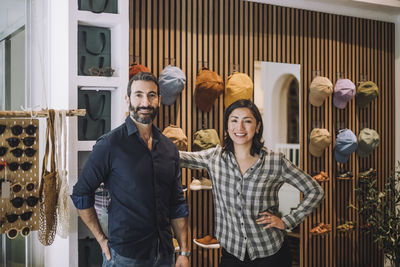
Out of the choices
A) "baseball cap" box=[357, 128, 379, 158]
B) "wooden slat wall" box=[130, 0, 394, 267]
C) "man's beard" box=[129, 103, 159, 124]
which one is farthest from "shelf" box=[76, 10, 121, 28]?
"baseball cap" box=[357, 128, 379, 158]

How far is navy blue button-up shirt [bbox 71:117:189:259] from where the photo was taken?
2.62 meters

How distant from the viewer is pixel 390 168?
18.5 ft

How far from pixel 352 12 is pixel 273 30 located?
3.61 ft

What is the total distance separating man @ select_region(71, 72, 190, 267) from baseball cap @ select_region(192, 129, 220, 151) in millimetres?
1464

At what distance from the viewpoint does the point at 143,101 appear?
8.82 feet

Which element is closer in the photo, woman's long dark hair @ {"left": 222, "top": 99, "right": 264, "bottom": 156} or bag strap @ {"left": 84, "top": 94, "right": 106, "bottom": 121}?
woman's long dark hair @ {"left": 222, "top": 99, "right": 264, "bottom": 156}

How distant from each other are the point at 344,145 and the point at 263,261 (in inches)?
98.7

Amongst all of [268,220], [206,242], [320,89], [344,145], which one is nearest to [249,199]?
[268,220]

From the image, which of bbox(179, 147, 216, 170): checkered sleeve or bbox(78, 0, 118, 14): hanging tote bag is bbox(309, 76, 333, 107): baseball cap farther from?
bbox(78, 0, 118, 14): hanging tote bag

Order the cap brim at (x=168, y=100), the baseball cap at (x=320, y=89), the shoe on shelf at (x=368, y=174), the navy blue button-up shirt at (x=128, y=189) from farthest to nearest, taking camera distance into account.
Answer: the shoe on shelf at (x=368, y=174)
the baseball cap at (x=320, y=89)
the cap brim at (x=168, y=100)
the navy blue button-up shirt at (x=128, y=189)

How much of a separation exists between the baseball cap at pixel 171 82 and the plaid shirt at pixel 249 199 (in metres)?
1.14

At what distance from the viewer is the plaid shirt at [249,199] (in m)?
3.04

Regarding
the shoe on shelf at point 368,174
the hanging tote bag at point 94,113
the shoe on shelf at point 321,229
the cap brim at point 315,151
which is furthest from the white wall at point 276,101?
the hanging tote bag at point 94,113

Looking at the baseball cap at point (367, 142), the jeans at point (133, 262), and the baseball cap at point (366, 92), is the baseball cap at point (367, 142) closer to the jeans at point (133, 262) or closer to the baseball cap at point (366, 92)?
the baseball cap at point (366, 92)
